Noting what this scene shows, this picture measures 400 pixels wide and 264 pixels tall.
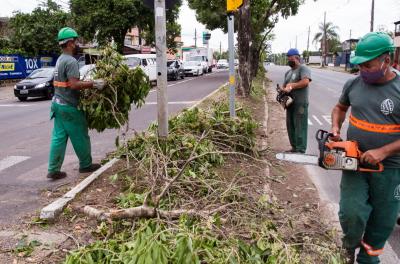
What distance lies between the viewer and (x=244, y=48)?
1480 centimetres

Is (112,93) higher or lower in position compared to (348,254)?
higher

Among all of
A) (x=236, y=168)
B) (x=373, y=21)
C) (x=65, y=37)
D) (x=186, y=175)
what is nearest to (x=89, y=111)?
(x=65, y=37)

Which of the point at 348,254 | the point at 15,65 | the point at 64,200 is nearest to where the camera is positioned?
the point at 348,254

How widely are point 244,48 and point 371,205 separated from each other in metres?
12.0

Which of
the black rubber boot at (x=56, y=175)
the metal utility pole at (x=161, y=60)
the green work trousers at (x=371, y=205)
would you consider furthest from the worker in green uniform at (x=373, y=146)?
the black rubber boot at (x=56, y=175)

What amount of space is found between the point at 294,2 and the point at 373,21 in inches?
732

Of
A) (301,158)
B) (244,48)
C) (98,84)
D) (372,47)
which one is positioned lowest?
(301,158)

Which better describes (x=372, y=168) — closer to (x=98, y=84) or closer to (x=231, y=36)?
(x=98, y=84)

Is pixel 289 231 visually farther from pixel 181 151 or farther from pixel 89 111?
pixel 89 111

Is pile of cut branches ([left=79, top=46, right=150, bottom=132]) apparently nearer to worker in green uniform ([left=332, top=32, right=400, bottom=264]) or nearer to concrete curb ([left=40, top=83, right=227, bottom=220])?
concrete curb ([left=40, top=83, right=227, bottom=220])

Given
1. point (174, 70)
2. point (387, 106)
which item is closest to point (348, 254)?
point (387, 106)

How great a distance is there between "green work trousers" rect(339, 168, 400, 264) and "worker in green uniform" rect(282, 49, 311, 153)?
3647 mm

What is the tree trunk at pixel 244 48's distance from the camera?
1424cm

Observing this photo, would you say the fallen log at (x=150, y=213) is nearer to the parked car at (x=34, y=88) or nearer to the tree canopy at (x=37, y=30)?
the parked car at (x=34, y=88)
